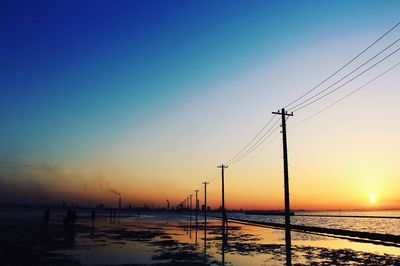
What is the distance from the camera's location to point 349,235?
51344 mm

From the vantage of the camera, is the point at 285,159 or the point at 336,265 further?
the point at 285,159

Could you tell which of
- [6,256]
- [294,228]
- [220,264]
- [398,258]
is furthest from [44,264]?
[294,228]

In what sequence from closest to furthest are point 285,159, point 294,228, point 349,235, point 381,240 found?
point 285,159 → point 381,240 → point 349,235 → point 294,228

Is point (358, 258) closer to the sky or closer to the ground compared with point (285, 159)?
closer to the ground

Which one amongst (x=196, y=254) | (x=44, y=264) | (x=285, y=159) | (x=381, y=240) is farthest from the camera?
(x=381, y=240)

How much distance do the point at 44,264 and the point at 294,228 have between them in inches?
2196

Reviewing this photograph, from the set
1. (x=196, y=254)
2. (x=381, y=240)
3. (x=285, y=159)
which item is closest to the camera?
(x=196, y=254)

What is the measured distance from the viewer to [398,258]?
1035 inches

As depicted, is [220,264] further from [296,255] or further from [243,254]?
[296,255]

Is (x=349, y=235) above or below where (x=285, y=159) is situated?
below

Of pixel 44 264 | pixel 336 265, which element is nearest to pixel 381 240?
pixel 336 265

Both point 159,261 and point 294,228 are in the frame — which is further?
point 294,228

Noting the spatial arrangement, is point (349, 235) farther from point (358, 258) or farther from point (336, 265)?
point (336, 265)

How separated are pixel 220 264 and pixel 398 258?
14344mm
